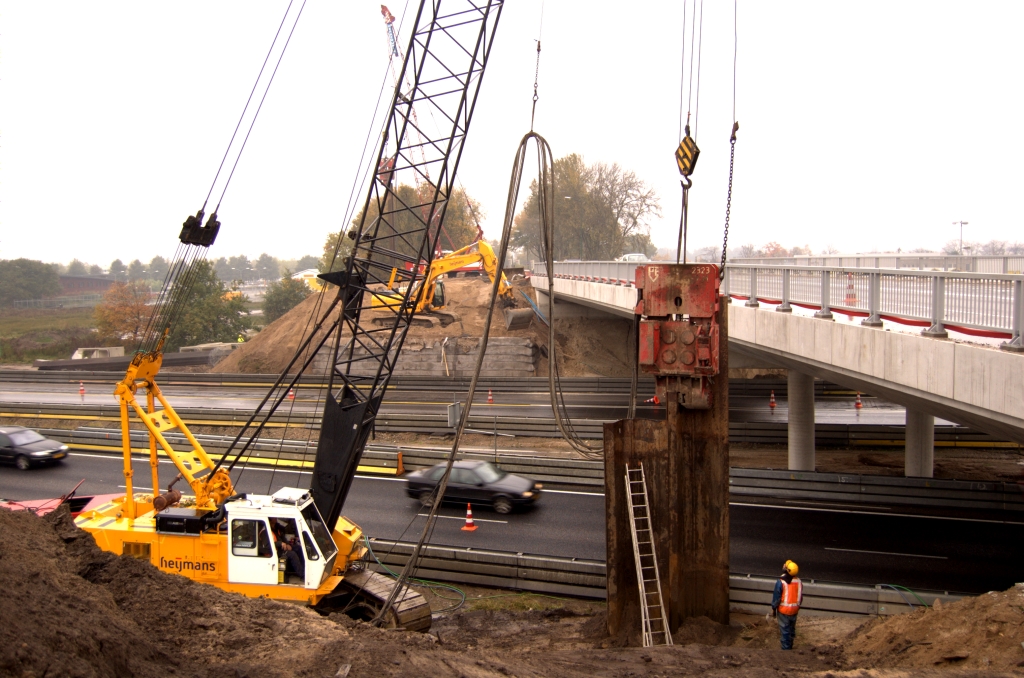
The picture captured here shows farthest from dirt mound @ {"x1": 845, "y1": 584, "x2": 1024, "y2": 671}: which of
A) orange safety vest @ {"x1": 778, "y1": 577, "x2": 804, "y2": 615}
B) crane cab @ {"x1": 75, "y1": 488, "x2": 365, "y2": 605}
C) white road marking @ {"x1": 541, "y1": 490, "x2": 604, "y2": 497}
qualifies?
white road marking @ {"x1": 541, "y1": 490, "x2": 604, "y2": 497}

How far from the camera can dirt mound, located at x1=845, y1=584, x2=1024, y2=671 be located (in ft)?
24.8

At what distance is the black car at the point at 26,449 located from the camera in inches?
873

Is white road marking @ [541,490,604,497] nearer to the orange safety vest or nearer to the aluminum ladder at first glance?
the aluminum ladder

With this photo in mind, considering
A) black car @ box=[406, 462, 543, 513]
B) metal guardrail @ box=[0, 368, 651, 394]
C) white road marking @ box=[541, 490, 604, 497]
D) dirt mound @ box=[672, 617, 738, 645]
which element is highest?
metal guardrail @ box=[0, 368, 651, 394]

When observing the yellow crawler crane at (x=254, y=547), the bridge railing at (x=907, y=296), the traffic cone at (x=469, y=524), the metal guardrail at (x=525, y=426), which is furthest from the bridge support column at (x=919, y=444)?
the yellow crawler crane at (x=254, y=547)

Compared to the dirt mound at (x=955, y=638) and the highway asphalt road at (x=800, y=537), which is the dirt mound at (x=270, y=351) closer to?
the highway asphalt road at (x=800, y=537)

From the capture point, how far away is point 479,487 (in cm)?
1734

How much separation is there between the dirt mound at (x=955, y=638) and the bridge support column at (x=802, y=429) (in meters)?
→ 11.2

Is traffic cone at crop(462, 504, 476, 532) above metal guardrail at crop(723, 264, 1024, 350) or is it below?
below

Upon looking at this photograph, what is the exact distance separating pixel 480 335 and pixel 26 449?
74.7 ft

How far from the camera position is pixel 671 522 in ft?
35.7

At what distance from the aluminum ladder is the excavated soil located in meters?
0.93

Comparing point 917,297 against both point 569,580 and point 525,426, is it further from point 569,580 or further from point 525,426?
point 525,426

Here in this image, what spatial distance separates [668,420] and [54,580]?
814 cm
